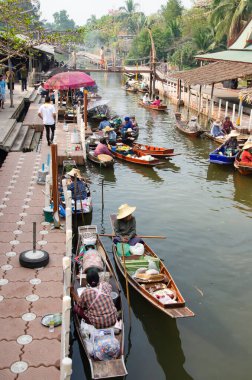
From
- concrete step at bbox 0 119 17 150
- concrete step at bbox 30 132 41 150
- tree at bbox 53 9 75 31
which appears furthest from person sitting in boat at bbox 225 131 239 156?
tree at bbox 53 9 75 31

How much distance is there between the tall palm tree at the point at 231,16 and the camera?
37188mm

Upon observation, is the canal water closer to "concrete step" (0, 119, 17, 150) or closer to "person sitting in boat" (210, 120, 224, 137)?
"person sitting in boat" (210, 120, 224, 137)

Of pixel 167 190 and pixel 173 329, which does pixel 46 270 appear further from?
pixel 167 190

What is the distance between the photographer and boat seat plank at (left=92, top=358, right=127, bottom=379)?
5.94m

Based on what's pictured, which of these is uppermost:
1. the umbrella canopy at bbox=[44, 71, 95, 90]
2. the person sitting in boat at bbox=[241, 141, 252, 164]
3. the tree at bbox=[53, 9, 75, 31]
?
the tree at bbox=[53, 9, 75, 31]

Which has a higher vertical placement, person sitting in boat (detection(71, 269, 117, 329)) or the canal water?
person sitting in boat (detection(71, 269, 117, 329))

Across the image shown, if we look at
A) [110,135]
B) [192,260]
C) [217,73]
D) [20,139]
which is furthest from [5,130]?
[217,73]

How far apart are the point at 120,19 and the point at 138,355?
11022 centimetres

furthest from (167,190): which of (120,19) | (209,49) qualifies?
(120,19)

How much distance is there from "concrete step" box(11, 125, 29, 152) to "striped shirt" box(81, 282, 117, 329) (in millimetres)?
11486

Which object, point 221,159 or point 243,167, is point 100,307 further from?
point 221,159

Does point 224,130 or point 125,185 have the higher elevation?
point 224,130

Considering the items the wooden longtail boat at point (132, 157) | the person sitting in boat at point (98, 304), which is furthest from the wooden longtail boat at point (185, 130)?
the person sitting in boat at point (98, 304)

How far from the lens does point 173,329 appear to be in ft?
26.2
